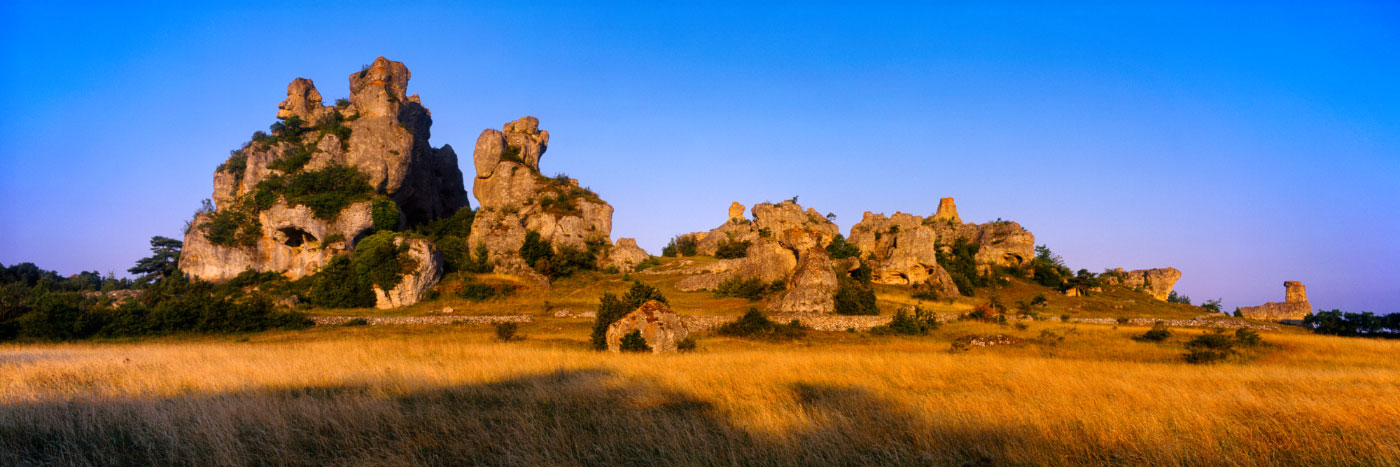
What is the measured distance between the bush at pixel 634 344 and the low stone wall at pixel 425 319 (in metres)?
14.4

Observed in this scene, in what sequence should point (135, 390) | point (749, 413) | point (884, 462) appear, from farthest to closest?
point (135, 390) → point (749, 413) → point (884, 462)

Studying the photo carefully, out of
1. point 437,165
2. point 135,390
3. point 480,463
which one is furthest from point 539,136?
point 480,463

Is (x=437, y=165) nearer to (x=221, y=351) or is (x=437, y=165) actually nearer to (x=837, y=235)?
(x=837, y=235)

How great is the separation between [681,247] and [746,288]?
4559 cm

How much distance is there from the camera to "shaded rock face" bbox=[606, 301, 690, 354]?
17.7 meters

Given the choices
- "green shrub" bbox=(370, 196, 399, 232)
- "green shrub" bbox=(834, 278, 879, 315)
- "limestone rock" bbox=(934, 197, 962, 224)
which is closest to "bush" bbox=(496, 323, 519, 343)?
"green shrub" bbox=(834, 278, 879, 315)

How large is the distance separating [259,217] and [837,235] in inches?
2045

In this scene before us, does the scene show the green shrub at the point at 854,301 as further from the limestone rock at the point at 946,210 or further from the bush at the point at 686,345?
the limestone rock at the point at 946,210

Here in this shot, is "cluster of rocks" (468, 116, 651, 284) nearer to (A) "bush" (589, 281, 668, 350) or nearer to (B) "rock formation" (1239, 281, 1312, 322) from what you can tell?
(A) "bush" (589, 281, 668, 350)

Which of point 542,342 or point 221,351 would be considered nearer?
point 221,351

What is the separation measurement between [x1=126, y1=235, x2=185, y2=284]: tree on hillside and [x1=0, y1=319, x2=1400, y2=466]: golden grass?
1866 inches

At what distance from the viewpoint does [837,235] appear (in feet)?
194

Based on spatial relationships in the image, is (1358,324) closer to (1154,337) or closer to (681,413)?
(1154,337)

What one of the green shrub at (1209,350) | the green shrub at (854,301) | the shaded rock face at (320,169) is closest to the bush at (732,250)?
the green shrub at (854,301)
